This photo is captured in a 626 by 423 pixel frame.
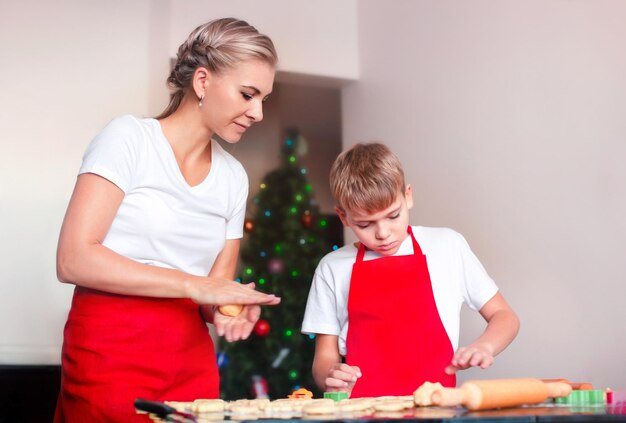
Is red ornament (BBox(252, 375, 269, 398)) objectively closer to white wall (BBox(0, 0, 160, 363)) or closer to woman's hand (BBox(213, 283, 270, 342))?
white wall (BBox(0, 0, 160, 363))

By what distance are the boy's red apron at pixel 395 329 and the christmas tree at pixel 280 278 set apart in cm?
248

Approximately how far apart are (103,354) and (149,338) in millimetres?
109

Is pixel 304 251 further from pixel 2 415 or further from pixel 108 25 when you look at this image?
pixel 2 415

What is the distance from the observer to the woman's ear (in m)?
1.97

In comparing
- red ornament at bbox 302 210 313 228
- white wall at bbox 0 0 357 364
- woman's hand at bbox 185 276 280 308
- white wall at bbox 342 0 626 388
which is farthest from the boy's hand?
red ornament at bbox 302 210 313 228

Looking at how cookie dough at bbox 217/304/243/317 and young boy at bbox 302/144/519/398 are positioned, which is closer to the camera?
cookie dough at bbox 217/304/243/317

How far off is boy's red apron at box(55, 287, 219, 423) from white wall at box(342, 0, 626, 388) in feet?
4.62

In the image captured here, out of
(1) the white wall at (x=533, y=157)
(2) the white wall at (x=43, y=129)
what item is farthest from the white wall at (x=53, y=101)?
(1) the white wall at (x=533, y=157)

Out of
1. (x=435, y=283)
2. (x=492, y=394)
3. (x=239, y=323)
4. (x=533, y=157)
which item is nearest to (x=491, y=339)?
(x=435, y=283)

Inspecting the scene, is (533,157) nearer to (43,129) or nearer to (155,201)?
(155,201)

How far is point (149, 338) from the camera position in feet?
5.82

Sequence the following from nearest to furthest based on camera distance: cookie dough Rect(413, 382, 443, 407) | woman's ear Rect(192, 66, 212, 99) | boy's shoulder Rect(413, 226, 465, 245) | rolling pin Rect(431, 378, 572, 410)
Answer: rolling pin Rect(431, 378, 572, 410) → cookie dough Rect(413, 382, 443, 407) → woman's ear Rect(192, 66, 212, 99) → boy's shoulder Rect(413, 226, 465, 245)

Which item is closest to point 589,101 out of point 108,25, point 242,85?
point 242,85

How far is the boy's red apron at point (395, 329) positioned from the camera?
1998 mm
